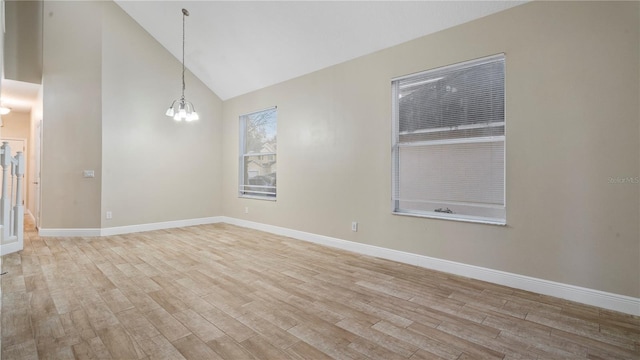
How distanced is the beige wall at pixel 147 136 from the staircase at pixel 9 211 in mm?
1044

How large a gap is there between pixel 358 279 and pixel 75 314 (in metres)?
2.46

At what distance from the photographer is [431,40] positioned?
358cm

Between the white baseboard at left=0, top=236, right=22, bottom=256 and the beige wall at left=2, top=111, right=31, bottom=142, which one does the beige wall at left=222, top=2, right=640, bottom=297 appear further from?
the beige wall at left=2, top=111, right=31, bottom=142

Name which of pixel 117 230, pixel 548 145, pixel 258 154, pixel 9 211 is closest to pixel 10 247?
pixel 9 211

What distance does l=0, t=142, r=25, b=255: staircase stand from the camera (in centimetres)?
405

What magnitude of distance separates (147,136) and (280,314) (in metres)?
4.68

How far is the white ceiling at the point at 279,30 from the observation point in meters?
3.45

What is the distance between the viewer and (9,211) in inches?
163

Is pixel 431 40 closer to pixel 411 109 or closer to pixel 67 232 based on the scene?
pixel 411 109

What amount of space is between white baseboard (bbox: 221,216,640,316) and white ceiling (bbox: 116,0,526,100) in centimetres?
262

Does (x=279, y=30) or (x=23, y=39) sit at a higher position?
(x=23, y=39)

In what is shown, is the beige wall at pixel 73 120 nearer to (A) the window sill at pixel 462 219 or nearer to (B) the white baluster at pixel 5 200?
(B) the white baluster at pixel 5 200

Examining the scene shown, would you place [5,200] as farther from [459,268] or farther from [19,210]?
[459,268]

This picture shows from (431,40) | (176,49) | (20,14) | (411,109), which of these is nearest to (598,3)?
(431,40)
